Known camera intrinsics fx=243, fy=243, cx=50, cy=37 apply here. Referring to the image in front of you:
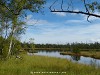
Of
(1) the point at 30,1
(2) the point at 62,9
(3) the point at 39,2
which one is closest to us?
(2) the point at 62,9

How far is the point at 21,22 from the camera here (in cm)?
3456

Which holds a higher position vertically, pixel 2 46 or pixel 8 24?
pixel 8 24

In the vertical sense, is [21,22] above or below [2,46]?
above

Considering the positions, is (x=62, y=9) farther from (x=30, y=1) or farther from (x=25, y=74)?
(x=25, y=74)

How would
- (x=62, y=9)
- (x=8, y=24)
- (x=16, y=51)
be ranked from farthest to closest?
(x=16, y=51) < (x=8, y=24) < (x=62, y=9)

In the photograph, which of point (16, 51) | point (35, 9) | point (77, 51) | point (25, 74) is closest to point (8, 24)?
point (16, 51)

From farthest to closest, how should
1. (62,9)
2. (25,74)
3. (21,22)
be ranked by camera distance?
(21,22), (25,74), (62,9)

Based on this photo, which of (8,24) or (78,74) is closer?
(78,74)

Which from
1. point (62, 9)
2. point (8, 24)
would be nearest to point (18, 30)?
point (8, 24)

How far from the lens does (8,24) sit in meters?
37.1

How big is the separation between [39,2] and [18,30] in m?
22.3

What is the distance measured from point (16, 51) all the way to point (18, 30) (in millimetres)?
13399

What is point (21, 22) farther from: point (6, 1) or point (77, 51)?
point (77, 51)

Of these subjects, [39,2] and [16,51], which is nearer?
[39,2]
